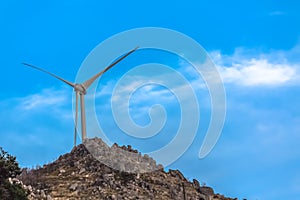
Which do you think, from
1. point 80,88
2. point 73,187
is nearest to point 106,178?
point 73,187

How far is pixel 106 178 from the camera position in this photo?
6800 cm

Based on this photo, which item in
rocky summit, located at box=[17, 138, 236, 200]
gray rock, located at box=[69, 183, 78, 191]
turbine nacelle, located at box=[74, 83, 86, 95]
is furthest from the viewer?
turbine nacelle, located at box=[74, 83, 86, 95]

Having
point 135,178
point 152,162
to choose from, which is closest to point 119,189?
point 135,178

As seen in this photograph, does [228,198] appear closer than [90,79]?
Yes

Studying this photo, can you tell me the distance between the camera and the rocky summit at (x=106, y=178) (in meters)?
65.7

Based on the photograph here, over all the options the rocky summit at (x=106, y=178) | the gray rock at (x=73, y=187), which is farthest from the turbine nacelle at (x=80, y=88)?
the gray rock at (x=73, y=187)

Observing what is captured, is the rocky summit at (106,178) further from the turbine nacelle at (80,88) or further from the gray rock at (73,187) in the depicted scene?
the turbine nacelle at (80,88)

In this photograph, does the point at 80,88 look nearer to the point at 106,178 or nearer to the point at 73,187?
the point at 106,178

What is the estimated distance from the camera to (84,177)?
69.2 meters

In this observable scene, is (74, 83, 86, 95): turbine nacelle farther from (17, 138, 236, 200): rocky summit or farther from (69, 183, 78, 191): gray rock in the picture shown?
(69, 183, 78, 191): gray rock

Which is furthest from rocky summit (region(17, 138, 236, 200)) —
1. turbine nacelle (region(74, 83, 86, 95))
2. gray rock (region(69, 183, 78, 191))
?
turbine nacelle (region(74, 83, 86, 95))

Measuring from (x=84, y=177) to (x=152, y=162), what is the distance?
946 centimetres

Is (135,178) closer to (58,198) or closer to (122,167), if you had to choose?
(122,167)

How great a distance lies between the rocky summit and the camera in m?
65.7
